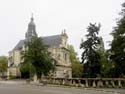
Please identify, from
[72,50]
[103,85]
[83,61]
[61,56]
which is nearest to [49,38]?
[61,56]

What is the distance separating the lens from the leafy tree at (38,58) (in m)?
57.4

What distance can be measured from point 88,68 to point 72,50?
4051cm

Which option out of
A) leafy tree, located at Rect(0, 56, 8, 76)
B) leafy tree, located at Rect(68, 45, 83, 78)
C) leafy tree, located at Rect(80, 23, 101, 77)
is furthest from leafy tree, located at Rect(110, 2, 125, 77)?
leafy tree, located at Rect(0, 56, 8, 76)

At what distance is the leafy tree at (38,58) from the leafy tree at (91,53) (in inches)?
263

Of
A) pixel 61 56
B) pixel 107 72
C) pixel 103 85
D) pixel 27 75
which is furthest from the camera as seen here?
pixel 61 56

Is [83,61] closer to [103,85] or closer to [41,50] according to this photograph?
[41,50]

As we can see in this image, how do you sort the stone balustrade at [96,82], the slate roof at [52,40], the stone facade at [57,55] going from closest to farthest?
the stone balustrade at [96,82] → the stone facade at [57,55] → the slate roof at [52,40]

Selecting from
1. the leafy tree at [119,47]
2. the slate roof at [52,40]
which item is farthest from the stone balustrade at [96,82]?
the slate roof at [52,40]

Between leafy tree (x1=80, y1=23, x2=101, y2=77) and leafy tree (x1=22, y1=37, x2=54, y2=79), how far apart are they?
667 centimetres

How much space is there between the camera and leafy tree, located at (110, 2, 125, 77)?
1802 inches

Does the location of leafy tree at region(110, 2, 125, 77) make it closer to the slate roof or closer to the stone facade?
the stone facade

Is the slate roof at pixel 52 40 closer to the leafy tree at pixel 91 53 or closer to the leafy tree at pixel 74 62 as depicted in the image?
the leafy tree at pixel 74 62

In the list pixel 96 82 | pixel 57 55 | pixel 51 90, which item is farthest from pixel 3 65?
pixel 51 90

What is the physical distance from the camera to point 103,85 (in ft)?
135
